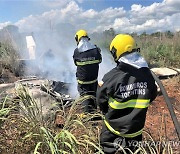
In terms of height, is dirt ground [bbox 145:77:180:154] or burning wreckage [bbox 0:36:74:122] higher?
burning wreckage [bbox 0:36:74:122]

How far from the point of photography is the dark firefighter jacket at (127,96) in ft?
10.4

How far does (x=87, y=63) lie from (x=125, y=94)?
3109mm

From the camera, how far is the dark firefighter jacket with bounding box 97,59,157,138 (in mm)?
3160

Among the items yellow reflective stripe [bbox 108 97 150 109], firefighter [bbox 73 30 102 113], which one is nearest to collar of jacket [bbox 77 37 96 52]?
firefighter [bbox 73 30 102 113]

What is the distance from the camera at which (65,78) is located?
979 centimetres

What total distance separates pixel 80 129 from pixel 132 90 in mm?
656

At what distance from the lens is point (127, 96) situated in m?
3.17

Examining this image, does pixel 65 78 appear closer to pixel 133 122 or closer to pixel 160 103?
pixel 160 103

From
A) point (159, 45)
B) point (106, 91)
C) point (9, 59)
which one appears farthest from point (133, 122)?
point (159, 45)

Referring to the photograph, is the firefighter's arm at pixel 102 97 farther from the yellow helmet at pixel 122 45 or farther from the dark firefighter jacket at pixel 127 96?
the yellow helmet at pixel 122 45

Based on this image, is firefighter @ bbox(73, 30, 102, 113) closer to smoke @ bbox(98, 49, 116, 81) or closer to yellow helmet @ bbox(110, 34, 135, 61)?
yellow helmet @ bbox(110, 34, 135, 61)

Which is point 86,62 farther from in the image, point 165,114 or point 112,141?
point 112,141

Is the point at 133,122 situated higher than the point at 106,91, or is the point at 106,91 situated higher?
the point at 106,91

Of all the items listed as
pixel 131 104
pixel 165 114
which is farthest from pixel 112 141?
pixel 165 114
